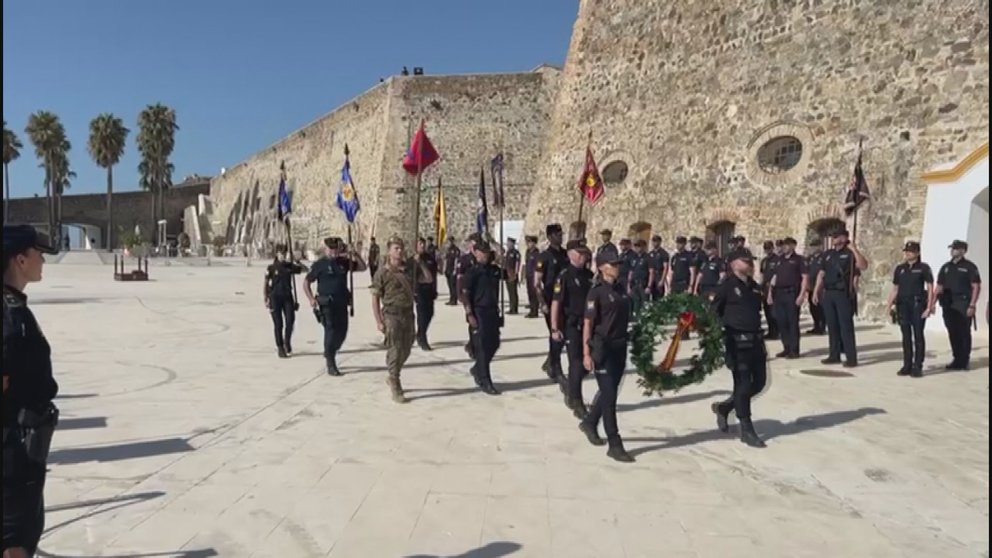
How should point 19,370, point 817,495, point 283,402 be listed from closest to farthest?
point 19,370 < point 817,495 < point 283,402

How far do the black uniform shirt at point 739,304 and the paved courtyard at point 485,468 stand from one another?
1028mm

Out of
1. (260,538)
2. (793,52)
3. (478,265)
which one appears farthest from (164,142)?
(260,538)

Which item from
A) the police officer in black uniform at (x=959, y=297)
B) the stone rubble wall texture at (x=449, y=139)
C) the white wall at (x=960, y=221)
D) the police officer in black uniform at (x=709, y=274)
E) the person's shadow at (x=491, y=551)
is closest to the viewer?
the person's shadow at (x=491, y=551)

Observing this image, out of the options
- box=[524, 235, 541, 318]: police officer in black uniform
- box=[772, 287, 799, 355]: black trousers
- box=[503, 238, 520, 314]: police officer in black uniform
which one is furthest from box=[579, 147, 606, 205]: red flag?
box=[772, 287, 799, 355]: black trousers

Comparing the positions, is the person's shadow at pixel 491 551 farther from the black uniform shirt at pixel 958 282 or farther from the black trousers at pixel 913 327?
the black uniform shirt at pixel 958 282

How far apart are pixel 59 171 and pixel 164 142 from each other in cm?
1016

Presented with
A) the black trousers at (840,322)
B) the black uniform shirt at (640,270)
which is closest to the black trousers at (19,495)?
the black trousers at (840,322)

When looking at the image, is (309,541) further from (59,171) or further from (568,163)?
(59,171)

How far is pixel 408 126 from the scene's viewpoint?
38719mm

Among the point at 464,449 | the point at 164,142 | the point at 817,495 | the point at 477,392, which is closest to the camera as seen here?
the point at 817,495

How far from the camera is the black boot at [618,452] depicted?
5965 mm

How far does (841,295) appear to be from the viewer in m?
10.5

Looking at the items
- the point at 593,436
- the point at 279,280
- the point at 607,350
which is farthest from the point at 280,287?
the point at 607,350

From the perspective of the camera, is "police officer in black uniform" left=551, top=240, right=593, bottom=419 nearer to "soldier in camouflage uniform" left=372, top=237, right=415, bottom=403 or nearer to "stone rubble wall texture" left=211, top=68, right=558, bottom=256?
"soldier in camouflage uniform" left=372, top=237, right=415, bottom=403
